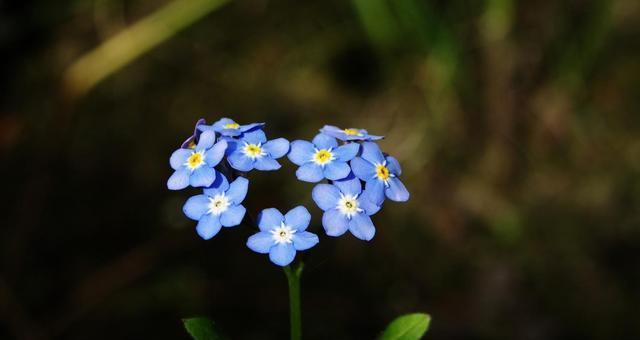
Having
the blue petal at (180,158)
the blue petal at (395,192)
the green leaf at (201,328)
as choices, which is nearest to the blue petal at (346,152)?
the blue petal at (395,192)

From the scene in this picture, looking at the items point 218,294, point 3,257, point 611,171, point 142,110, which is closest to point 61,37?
point 142,110

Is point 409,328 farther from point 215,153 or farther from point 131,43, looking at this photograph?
point 131,43

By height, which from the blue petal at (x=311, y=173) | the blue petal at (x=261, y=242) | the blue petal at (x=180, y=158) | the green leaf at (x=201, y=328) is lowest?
the green leaf at (x=201, y=328)

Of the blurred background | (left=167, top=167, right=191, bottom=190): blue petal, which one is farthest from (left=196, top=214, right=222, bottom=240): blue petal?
the blurred background

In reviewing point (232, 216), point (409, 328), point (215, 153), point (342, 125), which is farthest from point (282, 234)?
point (342, 125)

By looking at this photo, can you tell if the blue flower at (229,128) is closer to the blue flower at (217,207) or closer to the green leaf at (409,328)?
the blue flower at (217,207)

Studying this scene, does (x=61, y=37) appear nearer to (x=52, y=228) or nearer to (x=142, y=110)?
(x=142, y=110)

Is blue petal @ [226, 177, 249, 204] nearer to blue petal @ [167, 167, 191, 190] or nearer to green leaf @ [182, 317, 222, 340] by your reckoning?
blue petal @ [167, 167, 191, 190]
